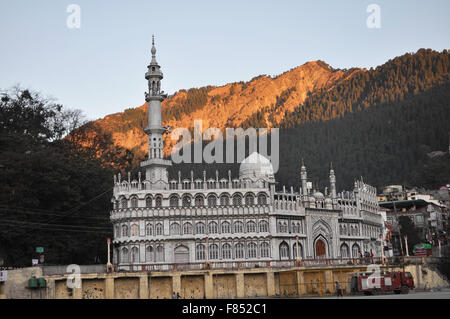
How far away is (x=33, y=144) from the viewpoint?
3787 inches

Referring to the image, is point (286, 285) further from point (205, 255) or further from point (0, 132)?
point (0, 132)

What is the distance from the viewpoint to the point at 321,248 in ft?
287

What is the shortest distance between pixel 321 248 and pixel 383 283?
2667cm

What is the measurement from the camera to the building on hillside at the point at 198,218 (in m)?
77.9

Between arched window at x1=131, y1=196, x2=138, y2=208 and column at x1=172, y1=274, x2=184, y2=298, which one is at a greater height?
arched window at x1=131, y1=196, x2=138, y2=208

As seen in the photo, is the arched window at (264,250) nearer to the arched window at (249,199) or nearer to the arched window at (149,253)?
the arched window at (249,199)

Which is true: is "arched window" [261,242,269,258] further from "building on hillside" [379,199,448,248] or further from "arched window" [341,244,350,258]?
"building on hillside" [379,199,448,248]

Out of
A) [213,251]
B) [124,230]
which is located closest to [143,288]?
[124,230]

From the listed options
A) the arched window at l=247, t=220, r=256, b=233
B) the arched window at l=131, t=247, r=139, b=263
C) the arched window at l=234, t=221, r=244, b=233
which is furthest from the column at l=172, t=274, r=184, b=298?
the arched window at l=247, t=220, r=256, b=233

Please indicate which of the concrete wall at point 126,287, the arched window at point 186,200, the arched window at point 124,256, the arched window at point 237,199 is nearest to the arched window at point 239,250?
the arched window at point 237,199

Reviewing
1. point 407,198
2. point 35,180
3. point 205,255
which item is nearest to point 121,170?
point 35,180

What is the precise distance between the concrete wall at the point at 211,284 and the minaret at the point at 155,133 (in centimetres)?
1466

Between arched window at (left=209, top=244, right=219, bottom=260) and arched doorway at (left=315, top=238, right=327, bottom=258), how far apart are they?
16.2m

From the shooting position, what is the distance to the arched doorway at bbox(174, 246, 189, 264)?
77688 millimetres
